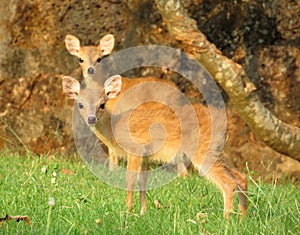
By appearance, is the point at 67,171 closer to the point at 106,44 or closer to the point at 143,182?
the point at 143,182

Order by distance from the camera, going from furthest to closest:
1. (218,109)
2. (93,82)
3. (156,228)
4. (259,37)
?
1. (259,37)
2. (93,82)
3. (218,109)
4. (156,228)

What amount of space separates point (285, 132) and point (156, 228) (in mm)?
3126

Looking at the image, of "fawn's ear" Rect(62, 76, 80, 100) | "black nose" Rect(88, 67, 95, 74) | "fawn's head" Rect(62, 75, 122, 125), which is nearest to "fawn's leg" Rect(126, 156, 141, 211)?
"fawn's head" Rect(62, 75, 122, 125)

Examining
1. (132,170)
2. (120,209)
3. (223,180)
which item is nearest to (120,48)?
(132,170)

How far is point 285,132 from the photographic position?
7.54 meters

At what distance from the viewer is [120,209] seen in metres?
5.56

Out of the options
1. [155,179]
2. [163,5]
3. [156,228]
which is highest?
[163,5]

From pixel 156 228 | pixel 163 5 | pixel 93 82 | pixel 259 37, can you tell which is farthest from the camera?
pixel 259 37

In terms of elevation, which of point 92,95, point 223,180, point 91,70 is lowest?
point 91,70

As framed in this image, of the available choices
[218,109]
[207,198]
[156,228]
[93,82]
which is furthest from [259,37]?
[156,228]

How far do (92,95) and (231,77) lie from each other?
140 centimetres

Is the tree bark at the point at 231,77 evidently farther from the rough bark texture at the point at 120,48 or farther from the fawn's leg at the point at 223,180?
the rough bark texture at the point at 120,48

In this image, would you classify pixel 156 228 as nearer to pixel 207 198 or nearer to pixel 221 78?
pixel 207 198

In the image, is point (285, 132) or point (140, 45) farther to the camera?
Answer: point (140, 45)
